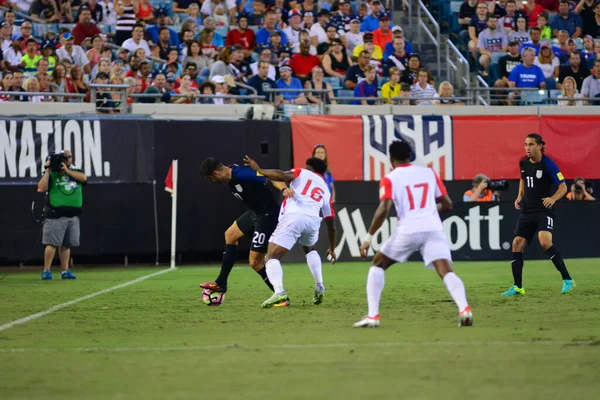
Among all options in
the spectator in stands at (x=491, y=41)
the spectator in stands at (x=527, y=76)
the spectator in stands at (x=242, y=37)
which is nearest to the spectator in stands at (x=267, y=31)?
the spectator in stands at (x=242, y=37)

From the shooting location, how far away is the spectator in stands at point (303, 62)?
24.1 meters

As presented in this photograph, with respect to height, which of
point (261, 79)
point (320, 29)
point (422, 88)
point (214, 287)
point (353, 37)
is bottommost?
point (214, 287)

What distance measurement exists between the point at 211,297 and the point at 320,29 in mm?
14200

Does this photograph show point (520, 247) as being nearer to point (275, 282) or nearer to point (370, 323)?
point (275, 282)

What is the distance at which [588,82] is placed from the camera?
25.0 meters

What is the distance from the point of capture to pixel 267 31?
24.8 meters

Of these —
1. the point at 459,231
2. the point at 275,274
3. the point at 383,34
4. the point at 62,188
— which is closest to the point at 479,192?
the point at 459,231

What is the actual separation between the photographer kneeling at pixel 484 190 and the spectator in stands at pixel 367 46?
4412 millimetres

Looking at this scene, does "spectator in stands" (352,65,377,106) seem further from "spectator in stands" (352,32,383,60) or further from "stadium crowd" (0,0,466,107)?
"spectator in stands" (352,32,383,60)

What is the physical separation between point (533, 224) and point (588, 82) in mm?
12394

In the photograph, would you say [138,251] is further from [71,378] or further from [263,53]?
[71,378]

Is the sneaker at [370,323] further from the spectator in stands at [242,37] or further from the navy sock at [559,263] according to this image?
the spectator in stands at [242,37]

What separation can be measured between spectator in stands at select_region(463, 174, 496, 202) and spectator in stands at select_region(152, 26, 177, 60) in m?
7.84

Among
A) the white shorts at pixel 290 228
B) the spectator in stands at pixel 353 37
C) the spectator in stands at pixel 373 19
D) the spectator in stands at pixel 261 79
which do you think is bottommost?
the white shorts at pixel 290 228
